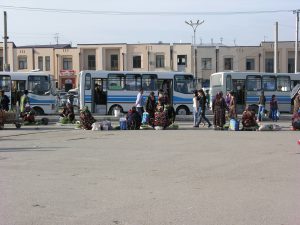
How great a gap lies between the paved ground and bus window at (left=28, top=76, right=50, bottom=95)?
1519 centimetres

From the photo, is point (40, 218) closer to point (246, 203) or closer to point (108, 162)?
point (246, 203)

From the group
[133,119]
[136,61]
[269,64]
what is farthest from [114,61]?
[133,119]

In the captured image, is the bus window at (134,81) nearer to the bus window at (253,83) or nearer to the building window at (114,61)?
the bus window at (253,83)

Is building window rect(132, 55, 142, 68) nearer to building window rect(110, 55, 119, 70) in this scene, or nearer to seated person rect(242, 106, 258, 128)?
building window rect(110, 55, 119, 70)

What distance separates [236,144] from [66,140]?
18.6ft

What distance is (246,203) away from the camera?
7.34 meters

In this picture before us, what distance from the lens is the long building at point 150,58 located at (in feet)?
227

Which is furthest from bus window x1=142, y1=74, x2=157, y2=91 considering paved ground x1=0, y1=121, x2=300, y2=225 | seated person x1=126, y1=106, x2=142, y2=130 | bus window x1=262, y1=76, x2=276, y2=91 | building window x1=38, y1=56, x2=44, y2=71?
building window x1=38, y1=56, x2=44, y2=71

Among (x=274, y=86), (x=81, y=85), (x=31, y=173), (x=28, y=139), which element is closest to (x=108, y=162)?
(x=31, y=173)

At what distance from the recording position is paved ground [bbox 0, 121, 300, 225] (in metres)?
6.66

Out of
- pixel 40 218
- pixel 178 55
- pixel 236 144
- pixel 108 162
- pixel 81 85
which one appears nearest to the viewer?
pixel 40 218

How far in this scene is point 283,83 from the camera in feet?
111

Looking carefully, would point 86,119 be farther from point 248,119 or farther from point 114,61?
point 114,61

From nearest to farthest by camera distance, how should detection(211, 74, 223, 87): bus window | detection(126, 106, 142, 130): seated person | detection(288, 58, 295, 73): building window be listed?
1. detection(126, 106, 142, 130): seated person
2. detection(211, 74, 223, 87): bus window
3. detection(288, 58, 295, 73): building window
